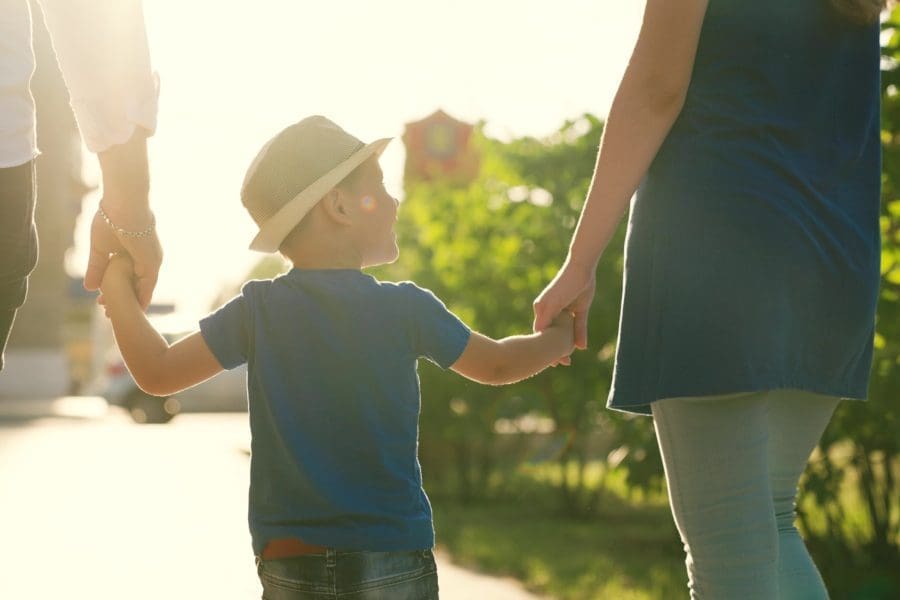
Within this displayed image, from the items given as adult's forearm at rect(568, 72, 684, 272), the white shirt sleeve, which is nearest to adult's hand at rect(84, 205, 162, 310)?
the white shirt sleeve

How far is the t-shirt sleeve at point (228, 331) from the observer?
2785 millimetres

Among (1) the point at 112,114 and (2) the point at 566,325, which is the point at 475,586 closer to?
(2) the point at 566,325

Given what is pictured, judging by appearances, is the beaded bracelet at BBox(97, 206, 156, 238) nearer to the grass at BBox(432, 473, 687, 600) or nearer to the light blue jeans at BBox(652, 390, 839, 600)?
the light blue jeans at BBox(652, 390, 839, 600)

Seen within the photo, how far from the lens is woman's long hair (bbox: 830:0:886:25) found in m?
2.62

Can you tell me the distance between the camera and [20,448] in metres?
17.7

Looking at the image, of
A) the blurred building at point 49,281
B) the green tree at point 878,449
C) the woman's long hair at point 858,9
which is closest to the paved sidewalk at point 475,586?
the green tree at point 878,449

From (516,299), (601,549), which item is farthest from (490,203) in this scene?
(601,549)

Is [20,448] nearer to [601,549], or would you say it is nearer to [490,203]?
[490,203]

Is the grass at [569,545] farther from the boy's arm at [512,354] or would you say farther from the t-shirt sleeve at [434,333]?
the t-shirt sleeve at [434,333]

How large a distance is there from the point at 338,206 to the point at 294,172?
12cm

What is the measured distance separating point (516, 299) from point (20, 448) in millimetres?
8950

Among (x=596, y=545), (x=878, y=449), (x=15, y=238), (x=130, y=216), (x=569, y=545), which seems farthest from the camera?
(x=596, y=545)

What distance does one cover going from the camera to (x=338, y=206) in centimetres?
285

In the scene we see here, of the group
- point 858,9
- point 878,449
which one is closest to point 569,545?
point 878,449
